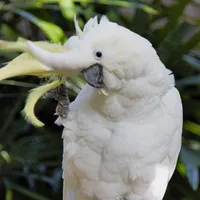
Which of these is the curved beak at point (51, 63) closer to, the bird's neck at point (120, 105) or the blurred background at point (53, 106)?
the bird's neck at point (120, 105)

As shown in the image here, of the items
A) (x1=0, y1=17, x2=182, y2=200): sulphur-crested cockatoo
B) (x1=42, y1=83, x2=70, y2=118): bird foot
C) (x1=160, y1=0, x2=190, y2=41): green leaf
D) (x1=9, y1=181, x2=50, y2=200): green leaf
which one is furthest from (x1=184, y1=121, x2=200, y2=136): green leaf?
(x1=42, y1=83, x2=70, y2=118): bird foot

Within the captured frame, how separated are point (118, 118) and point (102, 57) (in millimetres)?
120

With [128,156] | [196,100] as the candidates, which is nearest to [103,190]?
[128,156]

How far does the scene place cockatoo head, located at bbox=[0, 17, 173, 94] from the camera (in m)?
0.58

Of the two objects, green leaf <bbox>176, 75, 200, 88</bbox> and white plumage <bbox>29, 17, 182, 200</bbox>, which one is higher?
white plumage <bbox>29, 17, 182, 200</bbox>

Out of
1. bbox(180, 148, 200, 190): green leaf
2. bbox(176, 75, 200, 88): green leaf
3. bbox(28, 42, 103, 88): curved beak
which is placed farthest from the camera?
bbox(176, 75, 200, 88): green leaf

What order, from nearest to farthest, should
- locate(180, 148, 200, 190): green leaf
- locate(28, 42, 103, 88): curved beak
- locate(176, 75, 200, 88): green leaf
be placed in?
locate(28, 42, 103, 88): curved beak, locate(180, 148, 200, 190): green leaf, locate(176, 75, 200, 88): green leaf

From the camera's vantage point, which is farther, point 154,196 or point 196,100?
point 196,100

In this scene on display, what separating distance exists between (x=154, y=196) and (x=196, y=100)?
71 cm

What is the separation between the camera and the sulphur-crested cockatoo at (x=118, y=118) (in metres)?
0.60

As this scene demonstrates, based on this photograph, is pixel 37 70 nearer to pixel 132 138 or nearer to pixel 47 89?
pixel 47 89

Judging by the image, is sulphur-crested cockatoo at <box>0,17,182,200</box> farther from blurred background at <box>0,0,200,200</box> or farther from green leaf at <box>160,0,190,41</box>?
green leaf at <box>160,0,190,41</box>

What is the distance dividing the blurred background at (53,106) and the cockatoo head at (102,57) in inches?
22.2

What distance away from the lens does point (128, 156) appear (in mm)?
675
